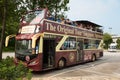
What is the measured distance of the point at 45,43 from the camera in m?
15.0

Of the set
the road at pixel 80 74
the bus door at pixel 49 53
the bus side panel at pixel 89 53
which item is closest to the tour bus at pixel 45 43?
the bus door at pixel 49 53

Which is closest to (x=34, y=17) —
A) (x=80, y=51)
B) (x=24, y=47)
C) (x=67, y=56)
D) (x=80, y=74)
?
(x=24, y=47)

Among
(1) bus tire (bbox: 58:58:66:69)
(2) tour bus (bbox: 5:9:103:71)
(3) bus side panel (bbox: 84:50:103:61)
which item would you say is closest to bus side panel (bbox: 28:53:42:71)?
(2) tour bus (bbox: 5:9:103:71)

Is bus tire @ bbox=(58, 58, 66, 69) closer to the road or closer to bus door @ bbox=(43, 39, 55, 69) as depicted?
the road

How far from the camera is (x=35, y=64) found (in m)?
13.6

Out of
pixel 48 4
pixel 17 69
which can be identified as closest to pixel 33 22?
pixel 17 69

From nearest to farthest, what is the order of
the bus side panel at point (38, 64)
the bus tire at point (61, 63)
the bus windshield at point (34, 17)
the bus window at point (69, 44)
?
the bus side panel at point (38, 64), the bus windshield at point (34, 17), the bus tire at point (61, 63), the bus window at point (69, 44)

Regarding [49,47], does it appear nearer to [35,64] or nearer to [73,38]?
[35,64]

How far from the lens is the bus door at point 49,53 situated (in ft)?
49.1

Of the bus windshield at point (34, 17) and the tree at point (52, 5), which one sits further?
the tree at point (52, 5)

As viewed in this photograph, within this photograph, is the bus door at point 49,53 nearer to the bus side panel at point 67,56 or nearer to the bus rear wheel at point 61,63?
the bus side panel at point 67,56

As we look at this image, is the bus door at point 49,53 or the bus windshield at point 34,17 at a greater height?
the bus windshield at point 34,17

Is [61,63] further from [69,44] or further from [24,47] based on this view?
[24,47]

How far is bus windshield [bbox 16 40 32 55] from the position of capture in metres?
13.8
